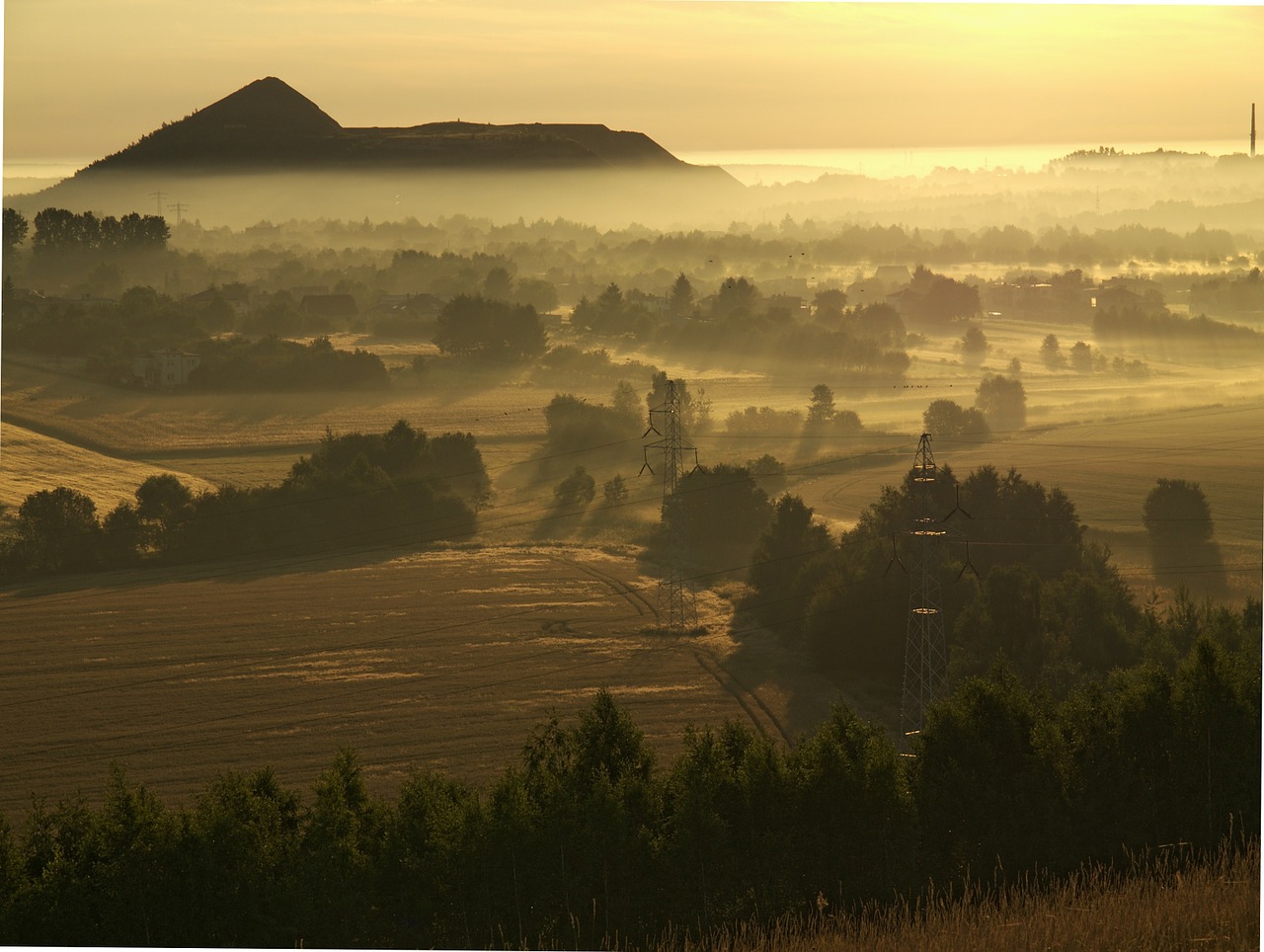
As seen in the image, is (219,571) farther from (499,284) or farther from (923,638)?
(499,284)

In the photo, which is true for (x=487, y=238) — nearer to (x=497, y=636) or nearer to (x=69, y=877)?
(x=497, y=636)

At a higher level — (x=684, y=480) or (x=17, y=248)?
(x=17, y=248)

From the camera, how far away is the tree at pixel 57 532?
89.0 feet

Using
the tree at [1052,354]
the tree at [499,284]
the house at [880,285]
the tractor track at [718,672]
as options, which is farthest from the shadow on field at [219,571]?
A: the house at [880,285]

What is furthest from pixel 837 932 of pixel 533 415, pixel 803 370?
pixel 803 370

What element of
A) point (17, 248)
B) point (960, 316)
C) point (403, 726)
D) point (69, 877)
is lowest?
point (403, 726)

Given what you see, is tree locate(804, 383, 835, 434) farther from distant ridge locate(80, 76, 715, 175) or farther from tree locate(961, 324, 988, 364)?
distant ridge locate(80, 76, 715, 175)

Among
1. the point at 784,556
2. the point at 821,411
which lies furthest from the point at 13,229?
the point at 784,556

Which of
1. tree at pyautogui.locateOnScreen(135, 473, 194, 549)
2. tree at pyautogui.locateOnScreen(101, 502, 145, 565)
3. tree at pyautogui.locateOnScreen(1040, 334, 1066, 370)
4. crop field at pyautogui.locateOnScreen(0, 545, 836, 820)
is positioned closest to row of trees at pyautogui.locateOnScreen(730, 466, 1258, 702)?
crop field at pyautogui.locateOnScreen(0, 545, 836, 820)

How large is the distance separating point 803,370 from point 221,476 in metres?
24.3

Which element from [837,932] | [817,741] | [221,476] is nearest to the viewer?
[837,932]

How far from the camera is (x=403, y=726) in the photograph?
1858cm

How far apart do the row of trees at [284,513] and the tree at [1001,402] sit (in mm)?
17577

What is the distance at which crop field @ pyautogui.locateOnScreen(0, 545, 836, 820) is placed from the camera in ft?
57.7
